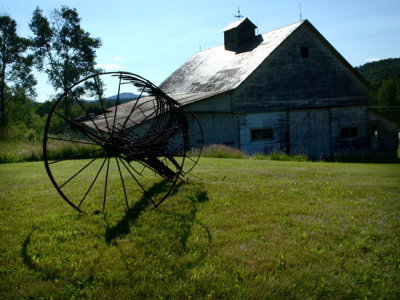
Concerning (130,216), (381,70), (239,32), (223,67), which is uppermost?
(381,70)

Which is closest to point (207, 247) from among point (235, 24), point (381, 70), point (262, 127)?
point (262, 127)

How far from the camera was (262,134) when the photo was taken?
19156 millimetres

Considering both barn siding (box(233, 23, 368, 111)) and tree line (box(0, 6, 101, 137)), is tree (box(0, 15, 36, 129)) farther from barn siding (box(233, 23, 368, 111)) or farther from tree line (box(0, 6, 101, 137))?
barn siding (box(233, 23, 368, 111))

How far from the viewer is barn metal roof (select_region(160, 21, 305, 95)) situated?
19.0 metres

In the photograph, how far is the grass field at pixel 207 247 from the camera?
337 centimetres

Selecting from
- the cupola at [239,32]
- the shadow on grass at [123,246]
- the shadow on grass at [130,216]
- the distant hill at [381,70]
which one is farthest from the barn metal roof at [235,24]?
the distant hill at [381,70]


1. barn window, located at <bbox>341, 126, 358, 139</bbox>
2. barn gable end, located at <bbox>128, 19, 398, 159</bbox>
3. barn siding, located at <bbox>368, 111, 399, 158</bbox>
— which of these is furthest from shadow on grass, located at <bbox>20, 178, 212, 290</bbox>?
barn siding, located at <bbox>368, 111, 399, 158</bbox>

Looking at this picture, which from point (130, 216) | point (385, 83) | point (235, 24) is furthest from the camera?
point (385, 83)

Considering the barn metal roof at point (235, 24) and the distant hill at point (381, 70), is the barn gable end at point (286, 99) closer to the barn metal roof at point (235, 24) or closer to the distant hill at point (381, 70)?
the barn metal roof at point (235, 24)

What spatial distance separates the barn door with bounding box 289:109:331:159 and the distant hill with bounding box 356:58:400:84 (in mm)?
66218

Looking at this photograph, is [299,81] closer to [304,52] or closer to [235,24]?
[304,52]

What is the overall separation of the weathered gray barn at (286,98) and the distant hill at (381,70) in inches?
2524

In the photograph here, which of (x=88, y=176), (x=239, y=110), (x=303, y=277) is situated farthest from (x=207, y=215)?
(x=239, y=110)

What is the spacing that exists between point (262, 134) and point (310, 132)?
332 centimetres
